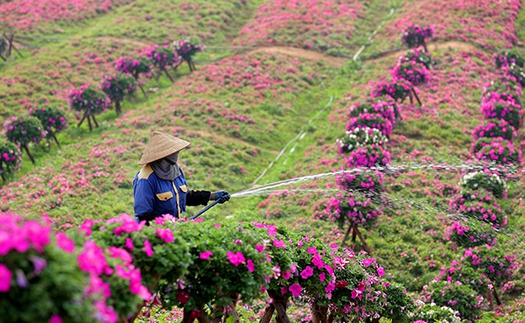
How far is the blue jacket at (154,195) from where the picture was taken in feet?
22.1

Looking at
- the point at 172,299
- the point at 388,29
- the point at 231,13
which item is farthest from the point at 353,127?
the point at 231,13

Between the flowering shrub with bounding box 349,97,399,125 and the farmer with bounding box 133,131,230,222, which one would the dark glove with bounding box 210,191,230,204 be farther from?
the flowering shrub with bounding box 349,97,399,125

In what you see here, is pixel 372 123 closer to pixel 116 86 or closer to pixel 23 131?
pixel 23 131

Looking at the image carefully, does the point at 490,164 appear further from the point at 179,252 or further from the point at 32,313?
the point at 32,313

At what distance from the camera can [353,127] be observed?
17.1 m

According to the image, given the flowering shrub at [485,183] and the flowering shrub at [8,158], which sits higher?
the flowering shrub at [8,158]

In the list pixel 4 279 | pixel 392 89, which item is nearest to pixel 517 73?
pixel 392 89

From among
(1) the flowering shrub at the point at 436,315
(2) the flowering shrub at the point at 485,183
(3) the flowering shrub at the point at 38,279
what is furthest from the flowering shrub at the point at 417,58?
(3) the flowering shrub at the point at 38,279

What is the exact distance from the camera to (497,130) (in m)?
17.0

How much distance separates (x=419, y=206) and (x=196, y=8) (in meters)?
25.3

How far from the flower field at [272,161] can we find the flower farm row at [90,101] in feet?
0.24

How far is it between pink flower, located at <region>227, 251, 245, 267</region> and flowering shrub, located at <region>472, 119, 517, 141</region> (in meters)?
13.6

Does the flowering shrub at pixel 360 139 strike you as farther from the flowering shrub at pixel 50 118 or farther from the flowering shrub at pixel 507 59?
the flowering shrub at pixel 507 59

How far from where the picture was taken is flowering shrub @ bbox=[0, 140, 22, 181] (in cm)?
1741
